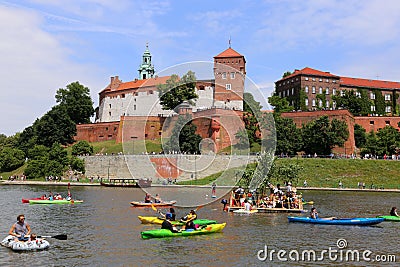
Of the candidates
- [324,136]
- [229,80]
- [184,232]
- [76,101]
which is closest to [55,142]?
[76,101]

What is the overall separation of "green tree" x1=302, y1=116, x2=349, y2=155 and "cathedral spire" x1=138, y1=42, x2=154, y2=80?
61.8 m

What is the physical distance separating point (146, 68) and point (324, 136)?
65434 mm

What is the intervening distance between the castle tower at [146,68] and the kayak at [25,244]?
110658 millimetres

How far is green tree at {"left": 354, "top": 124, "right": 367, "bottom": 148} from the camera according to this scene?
8884cm

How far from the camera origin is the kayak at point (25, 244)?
70.3 ft

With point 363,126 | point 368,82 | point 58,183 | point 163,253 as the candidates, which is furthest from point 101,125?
point 163,253

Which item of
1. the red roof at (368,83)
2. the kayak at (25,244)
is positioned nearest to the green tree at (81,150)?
the red roof at (368,83)

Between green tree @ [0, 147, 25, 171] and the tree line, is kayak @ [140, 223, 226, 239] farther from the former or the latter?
green tree @ [0, 147, 25, 171]

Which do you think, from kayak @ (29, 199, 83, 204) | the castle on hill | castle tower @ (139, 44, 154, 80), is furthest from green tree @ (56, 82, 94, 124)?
kayak @ (29, 199, 83, 204)

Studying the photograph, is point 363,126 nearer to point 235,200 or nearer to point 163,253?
point 235,200

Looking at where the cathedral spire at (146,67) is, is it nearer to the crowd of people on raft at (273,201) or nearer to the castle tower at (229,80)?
the castle tower at (229,80)

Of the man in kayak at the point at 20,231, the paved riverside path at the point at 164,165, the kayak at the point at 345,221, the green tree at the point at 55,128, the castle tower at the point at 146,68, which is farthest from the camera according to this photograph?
the castle tower at the point at 146,68

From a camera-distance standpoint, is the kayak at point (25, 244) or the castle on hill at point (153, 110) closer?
the kayak at point (25, 244)

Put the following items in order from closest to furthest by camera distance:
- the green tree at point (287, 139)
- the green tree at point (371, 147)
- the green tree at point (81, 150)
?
the green tree at point (287, 139), the green tree at point (371, 147), the green tree at point (81, 150)
